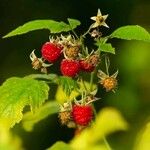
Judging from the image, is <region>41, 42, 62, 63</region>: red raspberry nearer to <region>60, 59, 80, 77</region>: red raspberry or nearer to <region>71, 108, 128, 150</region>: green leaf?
<region>60, 59, 80, 77</region>: red raspberry

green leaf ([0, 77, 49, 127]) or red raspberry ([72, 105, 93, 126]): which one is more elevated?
green leaf ([0, 77, 49, 127])

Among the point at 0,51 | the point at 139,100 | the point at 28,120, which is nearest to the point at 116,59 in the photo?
the point at 139,100

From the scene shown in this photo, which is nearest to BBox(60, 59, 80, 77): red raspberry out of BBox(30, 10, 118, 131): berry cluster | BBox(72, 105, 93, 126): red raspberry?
BBox(30, 10, 118, 131): berry cluster

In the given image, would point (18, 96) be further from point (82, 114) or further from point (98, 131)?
point (98, 131)

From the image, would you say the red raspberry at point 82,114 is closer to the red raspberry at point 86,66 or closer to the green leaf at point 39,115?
the red raspberry at point 86,66

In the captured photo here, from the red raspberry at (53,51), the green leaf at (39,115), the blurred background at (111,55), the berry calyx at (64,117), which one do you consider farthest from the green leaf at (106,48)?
the blurred background at (111,55)

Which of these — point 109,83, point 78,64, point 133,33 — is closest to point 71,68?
point 78,64
